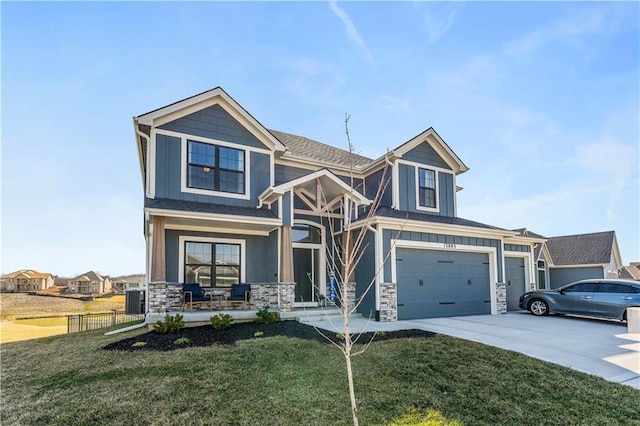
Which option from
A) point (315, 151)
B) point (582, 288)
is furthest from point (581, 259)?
point (315, 151)

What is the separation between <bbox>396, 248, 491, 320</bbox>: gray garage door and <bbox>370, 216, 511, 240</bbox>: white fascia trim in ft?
2.29

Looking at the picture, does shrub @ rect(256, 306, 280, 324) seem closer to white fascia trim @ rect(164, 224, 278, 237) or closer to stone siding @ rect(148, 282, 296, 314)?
stone siding @ rect(148, 282, 296, 314)

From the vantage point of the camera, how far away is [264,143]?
11.8 metres

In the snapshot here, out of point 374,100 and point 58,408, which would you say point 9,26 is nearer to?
point 58,408

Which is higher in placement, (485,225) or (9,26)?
(9,26)

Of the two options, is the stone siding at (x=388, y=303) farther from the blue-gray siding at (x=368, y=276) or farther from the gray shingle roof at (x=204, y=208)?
the gray shingle roof at (x=204, y=208)

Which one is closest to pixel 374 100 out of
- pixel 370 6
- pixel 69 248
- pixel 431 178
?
pixel 370 6

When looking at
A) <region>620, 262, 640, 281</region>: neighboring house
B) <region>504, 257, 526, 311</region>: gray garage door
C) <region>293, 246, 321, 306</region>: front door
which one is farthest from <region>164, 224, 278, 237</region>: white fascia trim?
<region>620, 262, 640, 281</region>: neighboring house

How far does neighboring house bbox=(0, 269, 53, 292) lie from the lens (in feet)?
82.3

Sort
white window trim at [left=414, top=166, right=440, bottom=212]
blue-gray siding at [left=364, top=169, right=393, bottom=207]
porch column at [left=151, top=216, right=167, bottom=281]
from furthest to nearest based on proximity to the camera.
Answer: white window trim at [left=414, top=166, right=440, bottom=212]
blue-gray siding at [left=364, top=169, right=393, bottom=207]
porch column at [left=151, top=216, right=167, bottom=281]

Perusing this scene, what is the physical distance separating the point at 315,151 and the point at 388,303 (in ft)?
22.5

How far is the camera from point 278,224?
10352 mm

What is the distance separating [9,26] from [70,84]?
268 cm

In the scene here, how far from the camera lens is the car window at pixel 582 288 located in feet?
36.1
